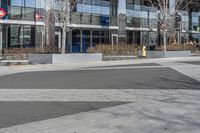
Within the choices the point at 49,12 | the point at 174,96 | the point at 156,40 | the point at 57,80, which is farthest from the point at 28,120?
the point at 156,40

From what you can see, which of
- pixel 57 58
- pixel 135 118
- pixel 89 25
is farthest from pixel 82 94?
pixel 89 25

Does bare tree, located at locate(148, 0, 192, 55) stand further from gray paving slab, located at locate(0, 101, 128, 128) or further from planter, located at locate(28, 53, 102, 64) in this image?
gray paving slab, located at locate(0, 101, 128, 128)

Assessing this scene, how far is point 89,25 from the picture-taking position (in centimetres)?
5094

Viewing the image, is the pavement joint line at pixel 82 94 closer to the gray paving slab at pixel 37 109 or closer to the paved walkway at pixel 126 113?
the paved walkway at pixel 126 113

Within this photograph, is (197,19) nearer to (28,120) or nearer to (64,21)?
Answer: (64,21)

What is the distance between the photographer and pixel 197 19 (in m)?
70.2

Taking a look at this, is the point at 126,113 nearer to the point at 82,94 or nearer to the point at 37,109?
the point at 37,109

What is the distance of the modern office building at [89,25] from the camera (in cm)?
4291

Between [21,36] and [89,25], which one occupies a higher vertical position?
[89,25]

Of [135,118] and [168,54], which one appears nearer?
[135,118]

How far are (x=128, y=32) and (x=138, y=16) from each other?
318 centimetres

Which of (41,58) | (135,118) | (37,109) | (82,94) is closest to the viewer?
(135,118)

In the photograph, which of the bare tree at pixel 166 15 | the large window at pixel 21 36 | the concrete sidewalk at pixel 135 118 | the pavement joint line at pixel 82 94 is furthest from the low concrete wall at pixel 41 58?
the concrete sidewalk at pixel 135 118

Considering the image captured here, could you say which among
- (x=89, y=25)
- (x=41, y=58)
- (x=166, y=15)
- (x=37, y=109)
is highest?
(x=166, y=15)
